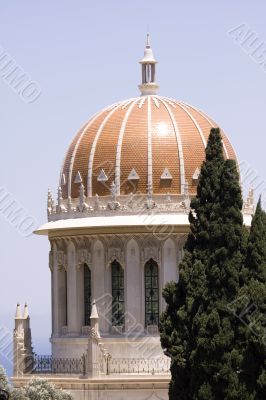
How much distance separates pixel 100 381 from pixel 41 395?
2.15 m

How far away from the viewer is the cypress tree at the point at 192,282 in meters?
54.0

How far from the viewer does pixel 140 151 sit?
64625mm

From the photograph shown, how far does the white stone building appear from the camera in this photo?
64.1m

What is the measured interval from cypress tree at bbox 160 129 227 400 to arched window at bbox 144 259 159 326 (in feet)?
27.1

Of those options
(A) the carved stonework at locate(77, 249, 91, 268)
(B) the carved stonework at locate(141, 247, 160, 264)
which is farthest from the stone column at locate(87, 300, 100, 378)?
(B) the carved stonework at locate(141, 247, 160, 264)

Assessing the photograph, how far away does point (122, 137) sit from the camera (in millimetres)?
65000

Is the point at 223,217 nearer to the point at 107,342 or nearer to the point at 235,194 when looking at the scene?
the point at 235,194

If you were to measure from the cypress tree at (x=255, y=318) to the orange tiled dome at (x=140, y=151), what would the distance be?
11.8m

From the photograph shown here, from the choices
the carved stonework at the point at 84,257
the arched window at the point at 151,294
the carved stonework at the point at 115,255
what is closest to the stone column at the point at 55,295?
the carved stonework at the point at 84,257

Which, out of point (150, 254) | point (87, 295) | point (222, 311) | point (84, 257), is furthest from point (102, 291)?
point (222, 311)

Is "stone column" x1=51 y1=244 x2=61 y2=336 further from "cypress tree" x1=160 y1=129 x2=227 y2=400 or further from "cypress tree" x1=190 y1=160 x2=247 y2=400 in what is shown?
A: "cypress tree" x1=190 y1=160 x2=247 y2=400

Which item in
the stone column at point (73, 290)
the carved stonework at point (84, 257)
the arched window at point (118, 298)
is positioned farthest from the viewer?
the stone column at point (73, 290)

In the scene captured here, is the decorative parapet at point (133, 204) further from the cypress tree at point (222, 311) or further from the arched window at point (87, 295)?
the cypress tree at point (222, 311)

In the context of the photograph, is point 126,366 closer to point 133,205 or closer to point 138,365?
point 138,365
